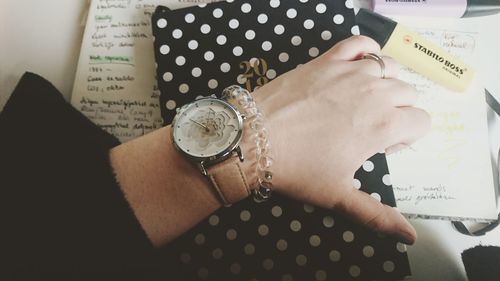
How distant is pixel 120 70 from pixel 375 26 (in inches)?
18.5

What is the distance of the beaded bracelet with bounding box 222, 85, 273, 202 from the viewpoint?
0.56 m

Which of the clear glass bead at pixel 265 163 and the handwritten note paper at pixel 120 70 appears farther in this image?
the handwritten note paper at pixel 120 70

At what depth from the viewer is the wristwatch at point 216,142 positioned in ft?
1.73

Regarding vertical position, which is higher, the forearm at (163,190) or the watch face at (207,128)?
the watch face at (207,128)

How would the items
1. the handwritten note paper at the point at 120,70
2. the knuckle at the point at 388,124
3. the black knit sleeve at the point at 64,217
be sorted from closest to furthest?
the black knit sleeve at the point at 64,217
the knuckle at the point at 388,124
the handwritten note paper at the point at 120,70

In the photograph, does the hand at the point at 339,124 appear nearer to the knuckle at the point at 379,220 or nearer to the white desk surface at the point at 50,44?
the knuckle at the point at 379,220

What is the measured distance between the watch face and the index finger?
7.8 inches

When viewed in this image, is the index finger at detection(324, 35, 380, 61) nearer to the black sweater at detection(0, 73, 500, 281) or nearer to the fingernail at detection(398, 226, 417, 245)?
the fingernail at detection(398, 226, 417, 245)

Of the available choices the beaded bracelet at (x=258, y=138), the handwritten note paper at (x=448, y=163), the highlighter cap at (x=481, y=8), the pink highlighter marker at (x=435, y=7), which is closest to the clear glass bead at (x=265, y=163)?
the beaded bracelet at (x=258, y=138)

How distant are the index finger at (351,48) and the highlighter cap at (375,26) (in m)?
0.09

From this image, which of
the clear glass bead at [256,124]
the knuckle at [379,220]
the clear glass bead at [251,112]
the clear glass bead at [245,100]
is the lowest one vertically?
the knuckle at [379,220]

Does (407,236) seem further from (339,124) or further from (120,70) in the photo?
(120,70)

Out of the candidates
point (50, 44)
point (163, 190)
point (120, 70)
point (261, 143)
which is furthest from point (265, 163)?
point (50, 44)

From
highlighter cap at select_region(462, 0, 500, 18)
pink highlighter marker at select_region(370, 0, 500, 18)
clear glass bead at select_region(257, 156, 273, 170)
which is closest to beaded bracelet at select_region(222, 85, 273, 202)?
clear glass bead at select_region(257, 156, 273, 170)
